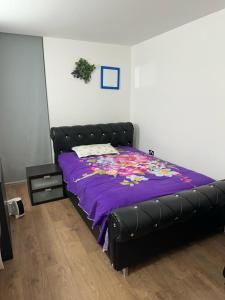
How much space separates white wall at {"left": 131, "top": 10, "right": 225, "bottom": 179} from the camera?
237cm

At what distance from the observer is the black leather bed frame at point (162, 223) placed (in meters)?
1.53

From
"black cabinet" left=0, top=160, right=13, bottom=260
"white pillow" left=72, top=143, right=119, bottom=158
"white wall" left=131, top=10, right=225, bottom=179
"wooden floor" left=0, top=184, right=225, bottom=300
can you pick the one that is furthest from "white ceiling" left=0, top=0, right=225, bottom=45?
"wooden floor" left=0, top=184, right=225, bottom=300

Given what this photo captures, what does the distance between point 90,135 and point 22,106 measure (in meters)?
1.11

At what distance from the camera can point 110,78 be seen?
369cm

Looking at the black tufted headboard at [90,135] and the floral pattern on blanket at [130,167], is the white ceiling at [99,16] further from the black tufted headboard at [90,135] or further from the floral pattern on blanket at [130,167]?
the floral pattern on blanket at [130,167]

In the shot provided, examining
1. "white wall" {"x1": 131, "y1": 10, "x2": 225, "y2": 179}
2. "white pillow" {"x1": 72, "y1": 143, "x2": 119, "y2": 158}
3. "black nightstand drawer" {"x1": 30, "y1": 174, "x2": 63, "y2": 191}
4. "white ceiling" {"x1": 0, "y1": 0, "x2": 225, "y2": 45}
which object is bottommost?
"black nightstand drawer" {"x1": 30, "y1": 174, "x2": 63, "y2": 191}

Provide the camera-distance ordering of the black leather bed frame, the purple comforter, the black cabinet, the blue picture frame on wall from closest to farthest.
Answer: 1. the black leather bed frame
2. the black cabinet
3. the purple comforter
4. the blue picture frame on wall

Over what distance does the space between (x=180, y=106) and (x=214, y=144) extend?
2.35 ft

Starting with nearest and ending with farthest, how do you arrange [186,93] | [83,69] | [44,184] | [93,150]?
[186,93] → [44,184] → [93,150] → [83,69]

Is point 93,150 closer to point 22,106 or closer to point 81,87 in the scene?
point 81,87

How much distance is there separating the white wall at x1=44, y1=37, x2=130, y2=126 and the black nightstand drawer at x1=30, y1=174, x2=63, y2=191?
97 cm

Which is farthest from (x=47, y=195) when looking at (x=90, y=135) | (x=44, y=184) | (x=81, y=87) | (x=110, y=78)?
(x=110, y=78)

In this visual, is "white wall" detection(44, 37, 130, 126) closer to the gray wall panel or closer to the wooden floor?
the gray wall panel

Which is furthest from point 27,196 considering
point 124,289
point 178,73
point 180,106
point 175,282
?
point 178,73
